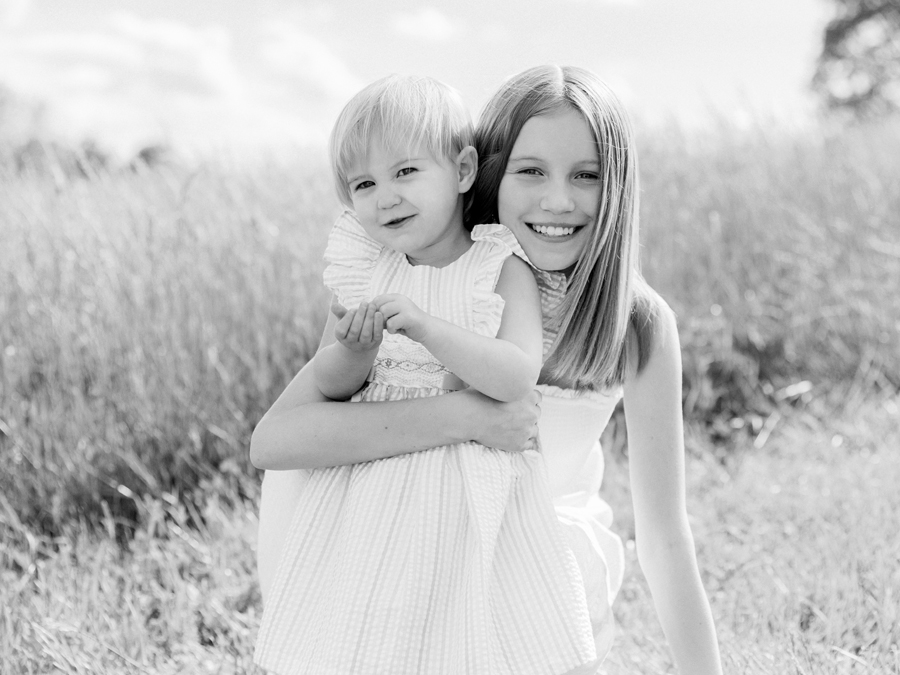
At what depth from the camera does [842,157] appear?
5.81 m

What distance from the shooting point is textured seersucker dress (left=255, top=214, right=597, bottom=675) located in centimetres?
152

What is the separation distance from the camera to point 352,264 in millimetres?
1821

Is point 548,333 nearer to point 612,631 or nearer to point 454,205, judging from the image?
point 454,205

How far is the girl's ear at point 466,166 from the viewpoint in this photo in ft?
5.81

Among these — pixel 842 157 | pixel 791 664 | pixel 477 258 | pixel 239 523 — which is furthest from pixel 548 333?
pixel 842 157

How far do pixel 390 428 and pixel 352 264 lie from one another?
1.21 feet

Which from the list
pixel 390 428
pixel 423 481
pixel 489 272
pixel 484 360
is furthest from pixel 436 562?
pixel 489 272

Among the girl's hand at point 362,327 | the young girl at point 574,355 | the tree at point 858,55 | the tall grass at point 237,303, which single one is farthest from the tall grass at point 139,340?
the tree at point 858,55

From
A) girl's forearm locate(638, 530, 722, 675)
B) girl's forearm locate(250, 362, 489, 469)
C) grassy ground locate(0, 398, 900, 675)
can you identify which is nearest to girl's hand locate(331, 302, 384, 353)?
girl's forearm locate(250, 362, 489, 469)

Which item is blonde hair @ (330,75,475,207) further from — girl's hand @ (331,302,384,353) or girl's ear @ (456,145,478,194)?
girl's hand @ (331,302,384,353)

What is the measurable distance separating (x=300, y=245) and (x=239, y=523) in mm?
1685

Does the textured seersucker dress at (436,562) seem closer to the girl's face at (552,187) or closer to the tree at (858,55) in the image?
the girl's face at (552,187)

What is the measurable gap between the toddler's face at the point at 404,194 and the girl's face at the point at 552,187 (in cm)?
13

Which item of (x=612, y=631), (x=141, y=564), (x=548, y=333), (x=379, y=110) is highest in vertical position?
(x=379, y=110)
